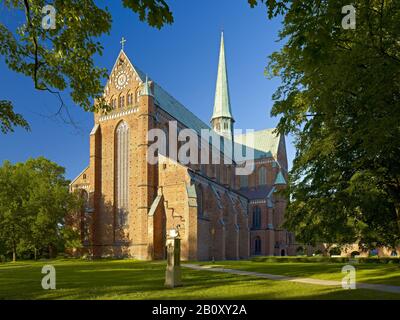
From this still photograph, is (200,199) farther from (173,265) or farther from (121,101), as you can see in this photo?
(173,265)

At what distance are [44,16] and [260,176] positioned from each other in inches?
2509

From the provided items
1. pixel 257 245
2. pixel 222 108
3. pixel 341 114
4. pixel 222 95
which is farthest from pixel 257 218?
pixel 341 114

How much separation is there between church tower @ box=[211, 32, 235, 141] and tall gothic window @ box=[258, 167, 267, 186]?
26.7ft

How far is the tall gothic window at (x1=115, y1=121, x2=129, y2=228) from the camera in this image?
43.2m

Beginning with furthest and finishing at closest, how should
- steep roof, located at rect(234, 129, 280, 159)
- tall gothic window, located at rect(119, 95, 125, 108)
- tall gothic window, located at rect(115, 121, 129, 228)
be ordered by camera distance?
1. steep roof, located at rect(234, 129, 280, 159)
2. tall gothic window, located at rect(119, 95, 125, 108)
3. tall gothic window, located at rect(115, 121, 129, 228)

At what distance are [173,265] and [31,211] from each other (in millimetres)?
32098

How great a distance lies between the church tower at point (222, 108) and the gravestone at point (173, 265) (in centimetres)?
5639

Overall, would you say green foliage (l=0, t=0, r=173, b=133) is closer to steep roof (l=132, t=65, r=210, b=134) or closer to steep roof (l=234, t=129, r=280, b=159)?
steep roof (l=132, t=65, r=210, b=134)

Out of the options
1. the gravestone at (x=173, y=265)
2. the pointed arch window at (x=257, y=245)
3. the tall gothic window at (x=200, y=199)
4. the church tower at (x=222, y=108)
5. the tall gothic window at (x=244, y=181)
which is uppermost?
the church tower at (x=222, y=108)

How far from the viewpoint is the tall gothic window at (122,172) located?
4325cm

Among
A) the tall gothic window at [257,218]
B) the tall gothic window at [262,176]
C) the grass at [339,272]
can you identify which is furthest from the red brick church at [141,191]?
the tall gothic window at [262,176]

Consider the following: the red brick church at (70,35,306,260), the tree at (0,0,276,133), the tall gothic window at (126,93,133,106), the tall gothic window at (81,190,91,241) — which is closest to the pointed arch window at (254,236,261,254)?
the red brick church at (70,35,306,260)

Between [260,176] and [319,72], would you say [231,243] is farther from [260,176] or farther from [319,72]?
[319,72]

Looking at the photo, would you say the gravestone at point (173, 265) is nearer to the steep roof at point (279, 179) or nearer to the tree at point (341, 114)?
the tree at point (341, 114)
